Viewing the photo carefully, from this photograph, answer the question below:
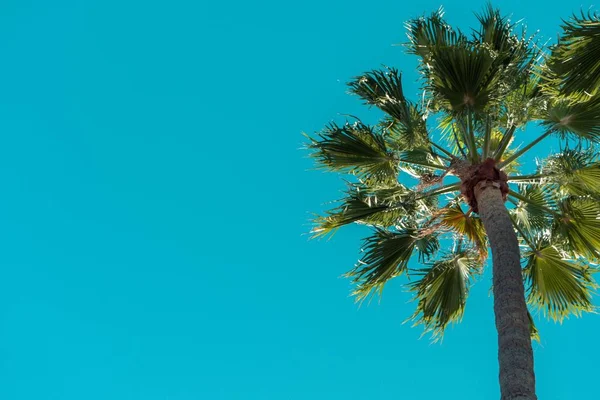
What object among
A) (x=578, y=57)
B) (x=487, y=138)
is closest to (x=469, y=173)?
(x=487, y=138)

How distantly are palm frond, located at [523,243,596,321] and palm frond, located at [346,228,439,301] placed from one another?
1.37m

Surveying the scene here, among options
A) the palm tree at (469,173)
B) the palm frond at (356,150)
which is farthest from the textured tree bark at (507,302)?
the palm frond at (356,150)

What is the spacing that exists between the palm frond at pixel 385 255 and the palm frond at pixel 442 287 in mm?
256

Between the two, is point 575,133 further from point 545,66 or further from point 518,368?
point 518,368

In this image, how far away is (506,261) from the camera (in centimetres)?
779

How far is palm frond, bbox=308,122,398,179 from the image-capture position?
32.6 ft

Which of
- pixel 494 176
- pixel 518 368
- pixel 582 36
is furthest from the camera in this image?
pixel 494 176

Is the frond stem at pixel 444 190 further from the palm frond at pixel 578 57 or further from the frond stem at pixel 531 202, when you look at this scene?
the palm frond at pixel 578 57

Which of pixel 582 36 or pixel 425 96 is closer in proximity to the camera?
pixel 582 36

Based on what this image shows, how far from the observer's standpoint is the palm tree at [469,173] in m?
9.03

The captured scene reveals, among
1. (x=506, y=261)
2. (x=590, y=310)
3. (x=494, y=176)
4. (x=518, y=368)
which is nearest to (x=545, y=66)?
(x=494, y=176)

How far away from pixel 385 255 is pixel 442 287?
3.03 feet

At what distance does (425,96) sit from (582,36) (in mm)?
2422

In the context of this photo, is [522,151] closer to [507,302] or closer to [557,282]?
[557,282]
